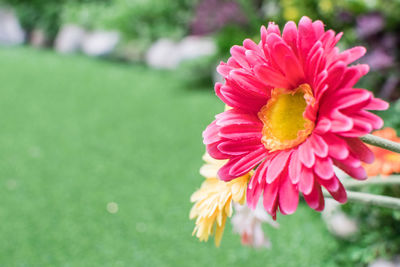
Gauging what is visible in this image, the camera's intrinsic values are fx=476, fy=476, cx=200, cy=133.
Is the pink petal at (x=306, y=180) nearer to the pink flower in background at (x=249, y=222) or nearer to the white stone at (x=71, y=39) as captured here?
the pink flower in background at (x=249, y=222)

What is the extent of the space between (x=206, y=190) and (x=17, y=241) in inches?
63.1

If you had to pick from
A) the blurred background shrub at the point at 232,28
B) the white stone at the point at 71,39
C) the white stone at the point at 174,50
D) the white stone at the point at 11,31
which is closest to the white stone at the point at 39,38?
the blurred background shrub at the point at 232,28

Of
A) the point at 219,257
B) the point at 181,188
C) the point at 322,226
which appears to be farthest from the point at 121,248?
the point at 322,226

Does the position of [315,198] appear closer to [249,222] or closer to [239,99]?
[239,99]

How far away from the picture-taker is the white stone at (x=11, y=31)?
6.60m

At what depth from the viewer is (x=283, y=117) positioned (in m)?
0.53

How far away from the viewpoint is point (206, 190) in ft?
2.00

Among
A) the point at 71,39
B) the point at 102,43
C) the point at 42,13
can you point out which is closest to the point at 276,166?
the point at 102,43

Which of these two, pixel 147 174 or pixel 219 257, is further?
pixel 147 174

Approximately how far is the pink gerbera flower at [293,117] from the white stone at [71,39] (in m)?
5.49

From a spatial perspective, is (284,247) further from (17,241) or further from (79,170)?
(79,170)

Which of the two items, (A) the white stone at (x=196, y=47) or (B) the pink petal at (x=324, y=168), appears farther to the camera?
(A) the white stone at (x=196, y=47)

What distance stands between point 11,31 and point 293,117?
6.86 meters

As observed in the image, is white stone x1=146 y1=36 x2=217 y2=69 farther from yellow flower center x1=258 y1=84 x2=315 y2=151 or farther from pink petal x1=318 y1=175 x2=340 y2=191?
pink petal x1=318 y1=175 x2=340 y2=191
